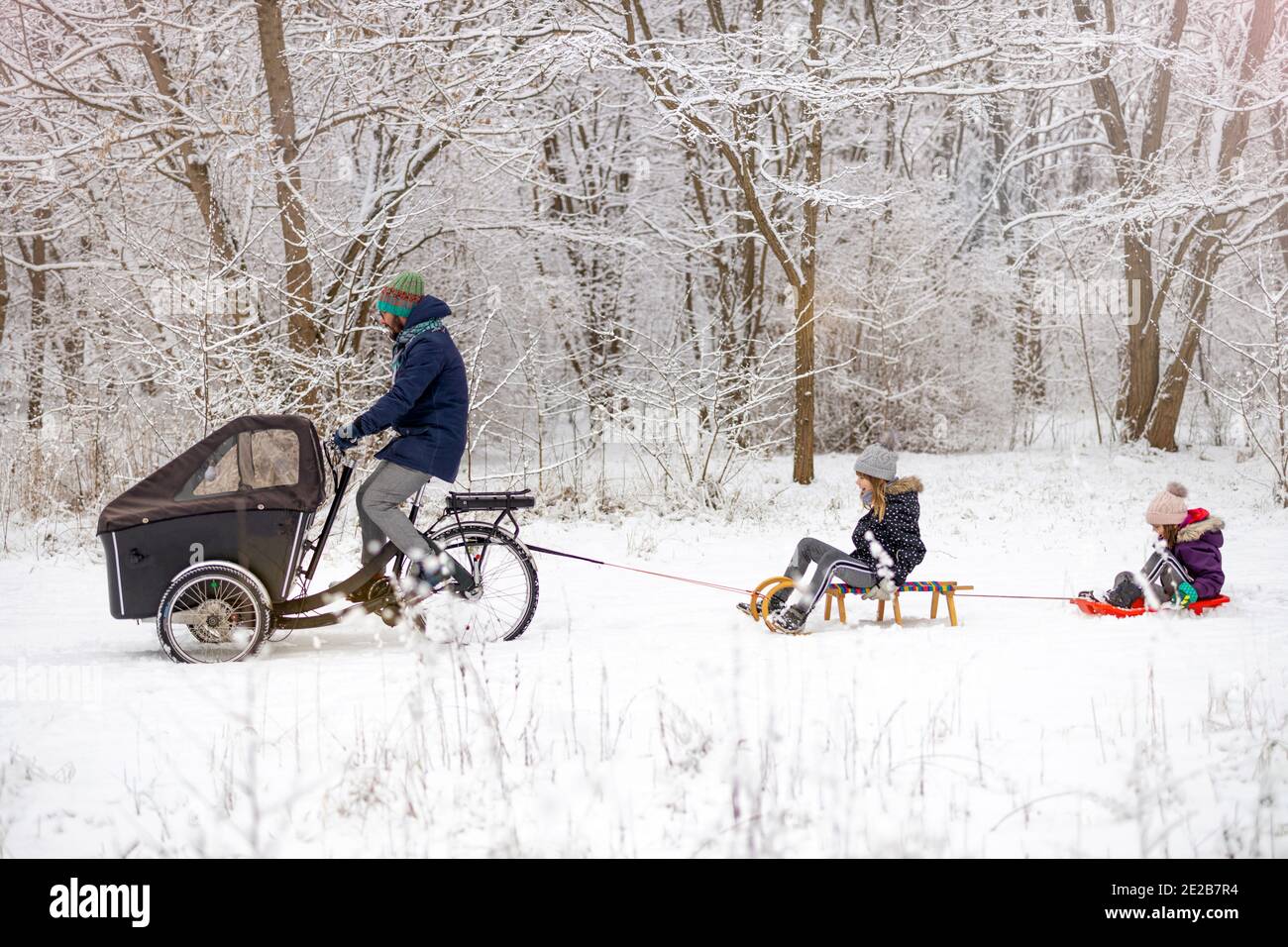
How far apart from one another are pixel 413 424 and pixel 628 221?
13185 millimetres

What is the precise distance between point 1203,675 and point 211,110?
35.4 ft

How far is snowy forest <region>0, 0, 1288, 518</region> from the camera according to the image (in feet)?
35.7

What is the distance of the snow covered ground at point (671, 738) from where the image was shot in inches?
119

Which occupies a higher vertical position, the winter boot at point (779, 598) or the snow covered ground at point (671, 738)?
the winter boot at point (779, 598)

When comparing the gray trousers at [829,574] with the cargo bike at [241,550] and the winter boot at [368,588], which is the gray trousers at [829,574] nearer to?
the cargo bike at [241,550]

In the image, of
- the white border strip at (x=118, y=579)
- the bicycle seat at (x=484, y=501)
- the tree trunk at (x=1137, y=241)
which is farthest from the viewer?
the tree trunk at (x=1137, y=241)

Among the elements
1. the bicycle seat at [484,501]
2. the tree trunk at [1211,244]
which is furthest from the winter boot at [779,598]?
the tree trunk at [1211,244]

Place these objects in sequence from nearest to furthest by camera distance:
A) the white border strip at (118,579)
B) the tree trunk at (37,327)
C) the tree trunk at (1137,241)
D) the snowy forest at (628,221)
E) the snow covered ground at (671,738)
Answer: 1. the snow covered ground at (671,738)
2. the white border strip at (118,579)
3. the snowy forest at (628,221)
4. the tree trunk at (37,327)
5. the tree trunk at (1137,241)

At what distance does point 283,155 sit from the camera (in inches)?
439

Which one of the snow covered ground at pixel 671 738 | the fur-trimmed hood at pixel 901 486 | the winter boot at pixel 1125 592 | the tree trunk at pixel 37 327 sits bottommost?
the snow covered ground at pixel 671 738

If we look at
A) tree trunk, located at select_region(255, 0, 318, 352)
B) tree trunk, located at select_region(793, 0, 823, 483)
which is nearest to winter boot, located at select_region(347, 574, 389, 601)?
tree trunk, located at select_region(255, 0, 318, 352)

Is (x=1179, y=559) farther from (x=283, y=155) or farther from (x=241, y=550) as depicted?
(x=283, y=155)

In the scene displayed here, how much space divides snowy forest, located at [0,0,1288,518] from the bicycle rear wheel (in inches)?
142
